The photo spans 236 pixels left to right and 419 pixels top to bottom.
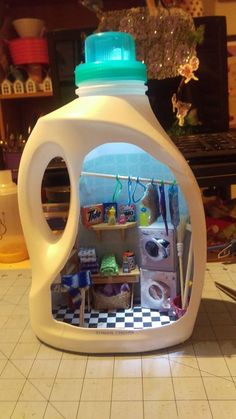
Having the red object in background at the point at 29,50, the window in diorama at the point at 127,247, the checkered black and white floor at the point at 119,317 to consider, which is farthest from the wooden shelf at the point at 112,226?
the red object in background at the point at 29,50

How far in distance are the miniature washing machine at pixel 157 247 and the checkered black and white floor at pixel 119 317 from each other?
2.7 inches

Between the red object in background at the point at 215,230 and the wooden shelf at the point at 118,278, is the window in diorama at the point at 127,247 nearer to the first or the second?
the wooden shelf at the point at 118,278

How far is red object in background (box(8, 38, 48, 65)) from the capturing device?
43.0 inches

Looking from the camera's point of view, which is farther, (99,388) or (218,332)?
(218,332)

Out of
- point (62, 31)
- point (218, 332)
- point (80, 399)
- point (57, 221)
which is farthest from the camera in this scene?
point (62, 31)

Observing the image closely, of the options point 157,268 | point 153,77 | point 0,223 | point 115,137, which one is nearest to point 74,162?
point 115,137

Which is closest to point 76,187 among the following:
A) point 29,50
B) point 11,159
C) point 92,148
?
point 92,148

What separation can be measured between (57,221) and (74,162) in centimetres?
27

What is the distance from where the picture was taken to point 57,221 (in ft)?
2.34

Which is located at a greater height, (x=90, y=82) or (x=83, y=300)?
(x=90, y=82)

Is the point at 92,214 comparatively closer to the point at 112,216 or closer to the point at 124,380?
the point at 112,216

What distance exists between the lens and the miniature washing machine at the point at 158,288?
549 mm

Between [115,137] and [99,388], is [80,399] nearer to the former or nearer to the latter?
[99,388]

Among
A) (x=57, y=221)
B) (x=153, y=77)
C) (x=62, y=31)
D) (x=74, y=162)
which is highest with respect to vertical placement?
(x=62, y=31)
